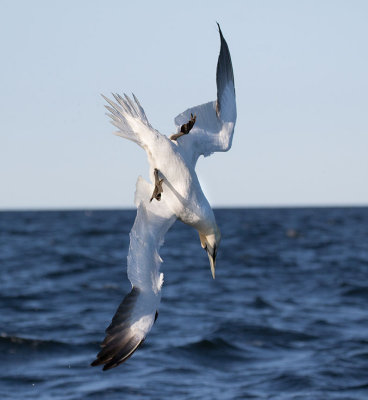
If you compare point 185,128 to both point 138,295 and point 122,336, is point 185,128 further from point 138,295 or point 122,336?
point 122,336

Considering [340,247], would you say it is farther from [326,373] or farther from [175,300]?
[326,373]

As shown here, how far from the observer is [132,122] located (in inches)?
297

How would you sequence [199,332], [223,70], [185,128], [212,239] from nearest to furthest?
[185,128]
[212,239]
[223,70]
[199,332]

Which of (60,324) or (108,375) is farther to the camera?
(60,324)

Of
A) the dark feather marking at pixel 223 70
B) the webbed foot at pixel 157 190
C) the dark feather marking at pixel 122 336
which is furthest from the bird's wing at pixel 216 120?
the dark feather marking at pixel 122 336

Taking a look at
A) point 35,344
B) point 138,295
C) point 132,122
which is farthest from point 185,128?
point 35,344

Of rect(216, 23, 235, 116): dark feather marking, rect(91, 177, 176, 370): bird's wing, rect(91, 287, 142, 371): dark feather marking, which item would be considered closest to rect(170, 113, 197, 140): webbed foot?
rect(91, 177, 176, 370): bird's wing

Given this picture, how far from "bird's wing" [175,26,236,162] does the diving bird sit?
0.37 ft

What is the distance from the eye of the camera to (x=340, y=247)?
40.4 metres

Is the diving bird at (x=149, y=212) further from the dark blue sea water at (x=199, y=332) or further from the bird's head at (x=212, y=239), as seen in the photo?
the dark blue sea water at (x=199, y=332)

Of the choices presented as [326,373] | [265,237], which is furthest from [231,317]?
[265,237]

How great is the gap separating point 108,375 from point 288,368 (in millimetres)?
3162

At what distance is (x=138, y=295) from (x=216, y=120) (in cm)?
216

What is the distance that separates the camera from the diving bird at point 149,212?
7.56 m
